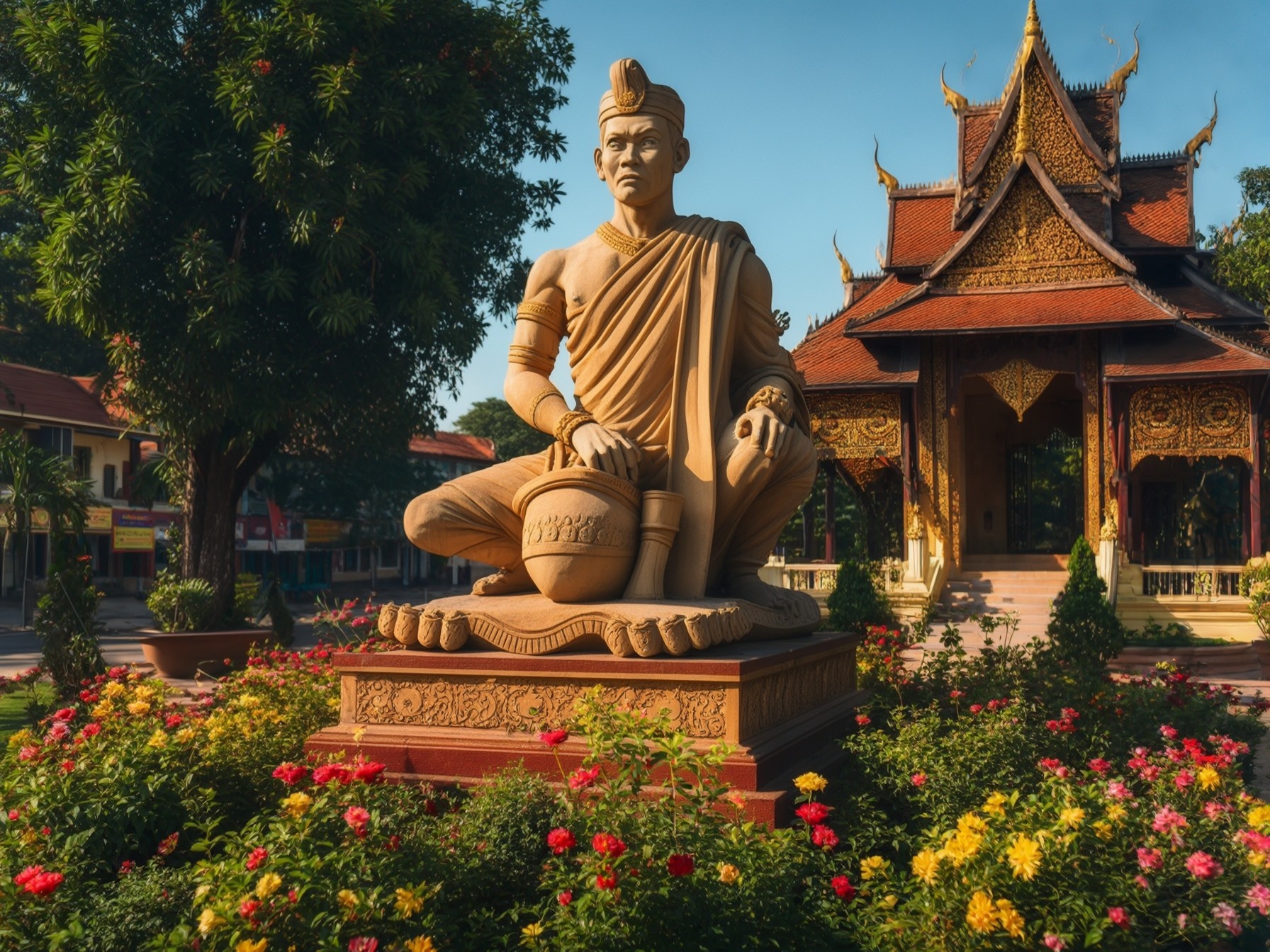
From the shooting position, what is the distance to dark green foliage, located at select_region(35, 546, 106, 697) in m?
9.06

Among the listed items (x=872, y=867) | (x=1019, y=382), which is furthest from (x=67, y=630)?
(x=1019, y=382)

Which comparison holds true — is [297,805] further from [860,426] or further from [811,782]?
[860,426]

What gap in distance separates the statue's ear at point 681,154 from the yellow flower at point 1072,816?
10.0 feet

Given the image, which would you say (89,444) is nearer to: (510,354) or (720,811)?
(510,354)

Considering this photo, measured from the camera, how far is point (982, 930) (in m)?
2.52

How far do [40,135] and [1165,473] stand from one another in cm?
1990

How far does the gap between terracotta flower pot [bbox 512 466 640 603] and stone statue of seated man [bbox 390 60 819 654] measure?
0.11 m

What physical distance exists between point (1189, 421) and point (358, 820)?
17.0m

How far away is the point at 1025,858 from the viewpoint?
2.59 m

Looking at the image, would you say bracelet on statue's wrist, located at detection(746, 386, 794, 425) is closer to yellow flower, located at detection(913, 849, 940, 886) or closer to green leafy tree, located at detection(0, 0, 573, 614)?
yellow flower, located at detection(913, 849, 940, 886)

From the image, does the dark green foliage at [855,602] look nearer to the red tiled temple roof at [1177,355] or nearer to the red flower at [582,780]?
the red tiled temple roof at [1177,355]

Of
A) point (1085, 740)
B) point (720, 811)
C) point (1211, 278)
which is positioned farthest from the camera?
point (1211, 278)


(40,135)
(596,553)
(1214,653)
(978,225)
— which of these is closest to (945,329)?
(978,225)

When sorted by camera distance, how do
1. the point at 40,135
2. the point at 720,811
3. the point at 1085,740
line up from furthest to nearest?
the point at 40,135 → the point at 1085,740 → the point at 720,811
